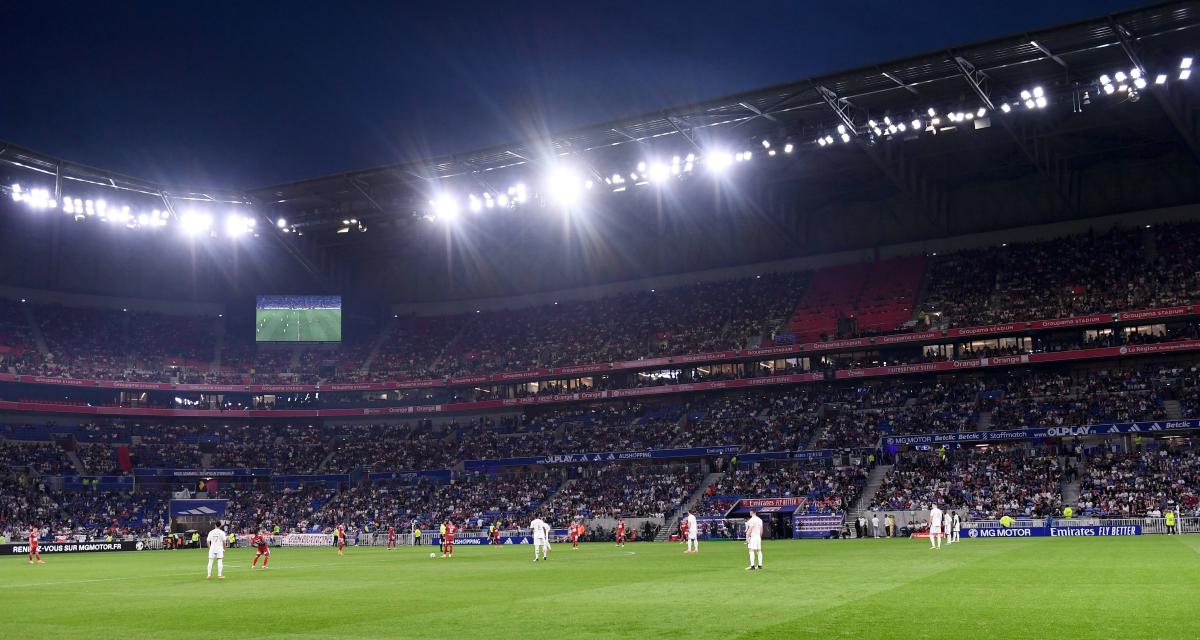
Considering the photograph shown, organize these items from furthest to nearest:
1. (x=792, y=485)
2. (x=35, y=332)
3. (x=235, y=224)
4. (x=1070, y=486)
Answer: (x=35, y=332) → (x=235, y=224) → (x=792, y=485) → (x=1070, y=486)

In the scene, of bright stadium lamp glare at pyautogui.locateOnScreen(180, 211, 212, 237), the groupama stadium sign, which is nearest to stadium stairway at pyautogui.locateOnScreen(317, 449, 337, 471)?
bright stadium lamp glare at pyautogui.locateOnScreen(180, 211, 212, 237)

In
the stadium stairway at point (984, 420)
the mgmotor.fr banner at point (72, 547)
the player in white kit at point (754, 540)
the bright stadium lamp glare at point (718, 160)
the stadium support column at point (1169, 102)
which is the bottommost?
the mgmotor.fr banner at point (72, 547)

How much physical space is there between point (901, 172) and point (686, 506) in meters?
25.9

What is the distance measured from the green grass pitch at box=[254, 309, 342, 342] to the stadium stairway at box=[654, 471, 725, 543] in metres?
38.3

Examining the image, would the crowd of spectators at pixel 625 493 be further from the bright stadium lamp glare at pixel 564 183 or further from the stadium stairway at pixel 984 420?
the bright stadium lamp glare at pixel 564 183

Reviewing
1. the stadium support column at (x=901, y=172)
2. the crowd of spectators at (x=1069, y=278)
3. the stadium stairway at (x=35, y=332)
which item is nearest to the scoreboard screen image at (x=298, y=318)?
the stadium stairway at (x=35, y=332)

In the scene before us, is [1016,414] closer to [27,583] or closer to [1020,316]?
[1020,316]

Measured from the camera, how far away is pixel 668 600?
1966cm

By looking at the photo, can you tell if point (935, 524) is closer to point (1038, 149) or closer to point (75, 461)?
point (1038, 149)

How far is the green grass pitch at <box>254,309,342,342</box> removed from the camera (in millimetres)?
87438

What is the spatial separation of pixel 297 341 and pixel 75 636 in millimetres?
74852

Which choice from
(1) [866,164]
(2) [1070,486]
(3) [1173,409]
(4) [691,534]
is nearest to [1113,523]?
(2) [1070,486]

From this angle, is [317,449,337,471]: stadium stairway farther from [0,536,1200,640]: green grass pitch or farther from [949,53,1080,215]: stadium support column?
[949,53,1080,215]: stadium support column

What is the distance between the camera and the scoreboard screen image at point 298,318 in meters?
87.5
